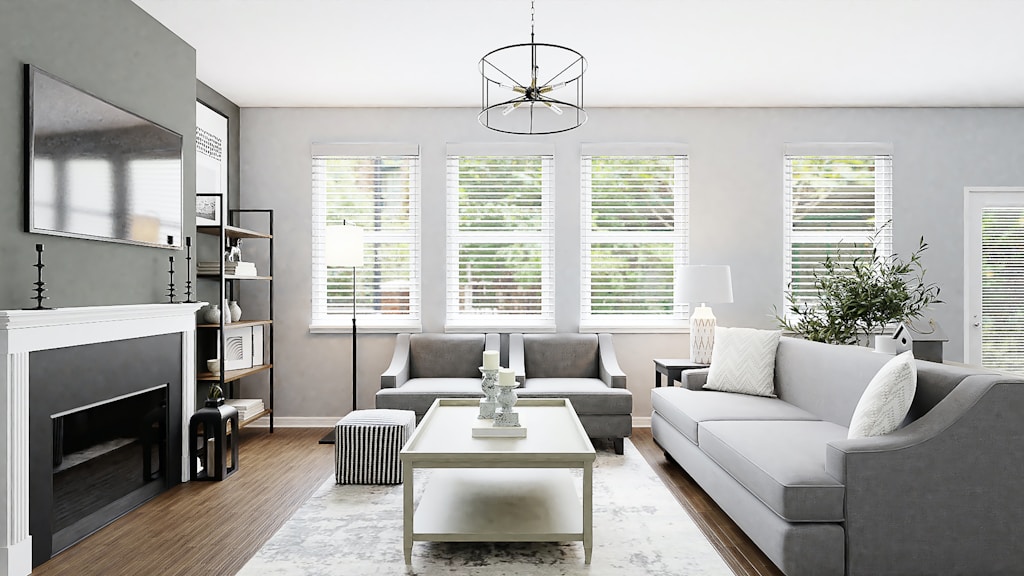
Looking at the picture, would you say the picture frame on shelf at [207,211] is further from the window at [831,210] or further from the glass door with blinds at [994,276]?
the glass door with blinds at [994,276]

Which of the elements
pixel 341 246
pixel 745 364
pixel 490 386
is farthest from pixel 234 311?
pixel 745 364

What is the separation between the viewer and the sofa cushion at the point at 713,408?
3.46m

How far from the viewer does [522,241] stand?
17.6 ft

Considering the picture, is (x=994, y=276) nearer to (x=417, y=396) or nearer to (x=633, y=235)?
(x=633, y=235)

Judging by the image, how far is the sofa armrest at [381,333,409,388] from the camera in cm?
452

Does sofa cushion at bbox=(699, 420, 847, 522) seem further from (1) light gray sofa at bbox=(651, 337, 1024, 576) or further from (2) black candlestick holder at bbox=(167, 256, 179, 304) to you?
(2) black candlestick holder at bbox=(167, 256, 179, 304)

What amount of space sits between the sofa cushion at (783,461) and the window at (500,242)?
7.52ft

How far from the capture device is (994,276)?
535 centimetres

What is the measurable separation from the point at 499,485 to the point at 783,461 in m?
1.33

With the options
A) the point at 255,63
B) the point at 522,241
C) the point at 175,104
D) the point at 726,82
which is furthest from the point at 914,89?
the point at 175,104

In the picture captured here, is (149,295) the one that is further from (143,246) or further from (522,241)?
(522,241)

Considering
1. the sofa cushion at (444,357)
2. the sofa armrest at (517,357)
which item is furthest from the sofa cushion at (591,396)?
the sofa cushion at (444,357)

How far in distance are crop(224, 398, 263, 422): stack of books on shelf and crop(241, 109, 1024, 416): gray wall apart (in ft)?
1.19

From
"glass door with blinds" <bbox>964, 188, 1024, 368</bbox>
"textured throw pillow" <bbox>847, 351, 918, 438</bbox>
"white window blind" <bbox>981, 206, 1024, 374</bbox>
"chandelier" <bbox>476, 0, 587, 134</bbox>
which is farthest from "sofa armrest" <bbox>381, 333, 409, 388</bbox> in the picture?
"white window blind" <bbox>981, 206, 1024, 374</bbox>
